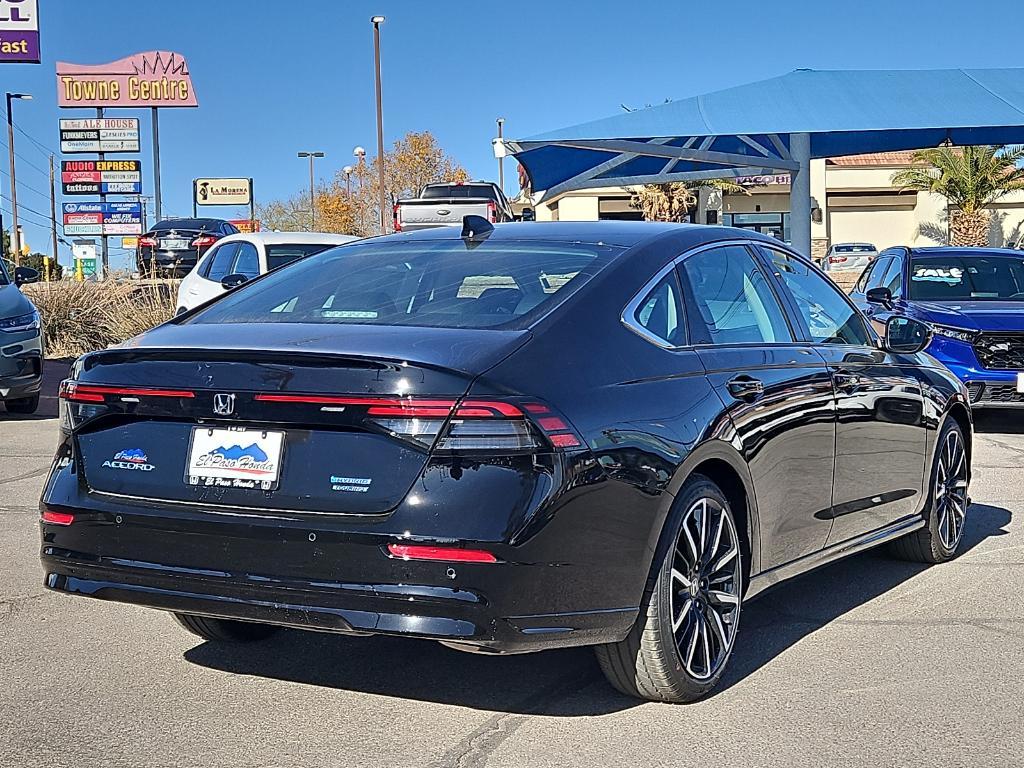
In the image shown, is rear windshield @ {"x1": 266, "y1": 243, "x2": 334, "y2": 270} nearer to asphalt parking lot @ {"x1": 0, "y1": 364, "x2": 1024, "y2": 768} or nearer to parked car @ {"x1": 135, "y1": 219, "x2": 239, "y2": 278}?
asphalt parking lot @ {"x1": 0, "y1": 364, "x2": 1024, "y2": 768}

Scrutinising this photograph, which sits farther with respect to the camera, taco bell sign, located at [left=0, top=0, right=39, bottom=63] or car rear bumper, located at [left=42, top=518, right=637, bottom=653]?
taco bell sign, located at [left=0, top=0, right=39, bottom=63]

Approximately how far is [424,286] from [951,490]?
131 inches

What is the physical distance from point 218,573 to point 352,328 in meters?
0.87

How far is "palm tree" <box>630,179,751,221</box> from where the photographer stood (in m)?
52.1

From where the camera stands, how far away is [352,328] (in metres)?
4.29

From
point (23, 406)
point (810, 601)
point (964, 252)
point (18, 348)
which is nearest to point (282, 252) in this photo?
point (23, 406)

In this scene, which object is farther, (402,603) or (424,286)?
(424,286)

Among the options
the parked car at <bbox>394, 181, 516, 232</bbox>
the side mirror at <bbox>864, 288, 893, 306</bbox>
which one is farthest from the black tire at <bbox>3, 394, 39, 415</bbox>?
the parked car at <bbox>394, 181, 516, 232</bbox>

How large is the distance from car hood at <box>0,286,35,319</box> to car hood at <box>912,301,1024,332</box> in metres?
8.24

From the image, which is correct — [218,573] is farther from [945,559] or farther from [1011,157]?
[1011,157]

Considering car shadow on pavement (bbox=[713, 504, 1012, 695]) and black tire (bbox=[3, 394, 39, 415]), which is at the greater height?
black tire (bbox=[3, 394, 39, 415])

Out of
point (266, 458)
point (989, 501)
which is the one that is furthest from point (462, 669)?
point (989, 501)

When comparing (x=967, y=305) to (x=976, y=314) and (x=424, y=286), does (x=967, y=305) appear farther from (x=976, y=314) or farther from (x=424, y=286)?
(x=424, y=286)

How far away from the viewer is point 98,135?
5200 cm
